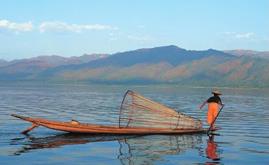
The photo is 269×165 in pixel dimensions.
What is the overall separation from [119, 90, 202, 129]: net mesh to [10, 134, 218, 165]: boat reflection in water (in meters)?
1.56

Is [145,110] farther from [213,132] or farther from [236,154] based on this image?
[236,154]

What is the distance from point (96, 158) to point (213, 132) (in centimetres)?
1293

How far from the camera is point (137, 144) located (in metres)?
29.2

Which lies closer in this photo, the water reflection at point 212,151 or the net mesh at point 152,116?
the water reflection at point 212,151

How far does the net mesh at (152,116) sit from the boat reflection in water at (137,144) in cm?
156

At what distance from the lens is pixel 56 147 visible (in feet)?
90.6

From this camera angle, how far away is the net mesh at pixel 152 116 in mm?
33469

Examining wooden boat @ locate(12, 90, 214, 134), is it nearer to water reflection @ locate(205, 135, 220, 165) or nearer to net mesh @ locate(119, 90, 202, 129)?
→ net mesh @ locate(119, 90, 202, 129)

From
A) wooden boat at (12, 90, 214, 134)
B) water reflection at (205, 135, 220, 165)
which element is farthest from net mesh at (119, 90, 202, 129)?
water reflection at (205, 135, 220, 165)

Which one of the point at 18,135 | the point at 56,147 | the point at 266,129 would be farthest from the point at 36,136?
the point at 266,129

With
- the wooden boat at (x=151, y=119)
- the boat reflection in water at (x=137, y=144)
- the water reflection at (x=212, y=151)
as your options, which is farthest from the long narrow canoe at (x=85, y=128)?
the water reflection at (x=212, y=151)

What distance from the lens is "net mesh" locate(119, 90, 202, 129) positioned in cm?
3347

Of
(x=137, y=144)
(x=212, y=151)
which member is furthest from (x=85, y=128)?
(x=212, y=151)

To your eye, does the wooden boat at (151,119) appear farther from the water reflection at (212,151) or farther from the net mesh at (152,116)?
the water reflection at (212,151)
